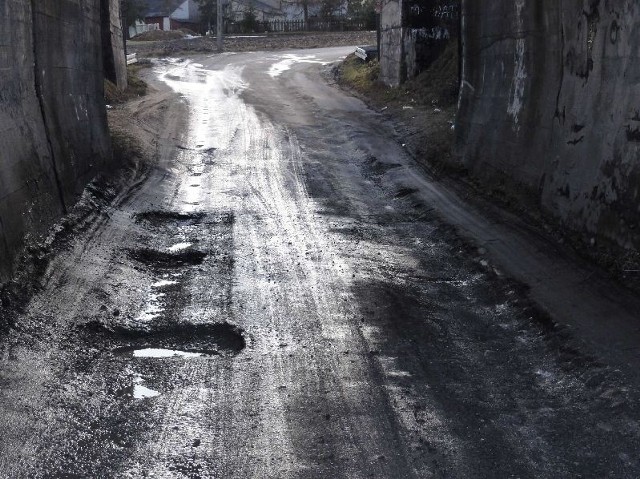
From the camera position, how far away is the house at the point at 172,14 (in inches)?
2997

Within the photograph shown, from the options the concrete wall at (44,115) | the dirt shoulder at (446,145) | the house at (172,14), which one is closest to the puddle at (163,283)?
the concrete wall at (44,115)

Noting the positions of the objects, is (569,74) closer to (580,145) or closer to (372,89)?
(580,145)

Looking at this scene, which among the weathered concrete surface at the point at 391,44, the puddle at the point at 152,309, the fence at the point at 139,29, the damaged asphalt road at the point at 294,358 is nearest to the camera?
the damaged asphalt road at the point at 294,358

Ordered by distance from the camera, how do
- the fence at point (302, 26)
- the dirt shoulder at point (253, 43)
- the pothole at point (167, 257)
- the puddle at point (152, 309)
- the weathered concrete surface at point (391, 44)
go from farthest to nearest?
the fence at point (302, 26) → the dirt shoulder at point (253, 43) → the weathered concrete surface at point (391, 44) → the pothole at point (167, 257) → the puddle at point (152, 309)

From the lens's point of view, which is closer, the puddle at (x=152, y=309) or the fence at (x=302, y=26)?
the puddle at (x=152, y=309)

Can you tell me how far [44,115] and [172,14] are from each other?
7346cm

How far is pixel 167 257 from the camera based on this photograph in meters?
8.13

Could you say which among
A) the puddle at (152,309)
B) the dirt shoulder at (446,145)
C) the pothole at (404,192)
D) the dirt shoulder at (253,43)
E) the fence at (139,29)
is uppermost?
the fence at (139,29)

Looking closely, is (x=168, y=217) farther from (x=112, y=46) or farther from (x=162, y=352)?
(x=112, y=46)

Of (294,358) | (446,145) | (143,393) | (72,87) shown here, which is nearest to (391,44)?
(446,145)

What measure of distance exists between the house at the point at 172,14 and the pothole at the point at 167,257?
233ft

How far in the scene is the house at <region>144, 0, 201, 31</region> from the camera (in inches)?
2997

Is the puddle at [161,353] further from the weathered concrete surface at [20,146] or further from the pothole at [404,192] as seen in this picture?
the pothole at [404,192]

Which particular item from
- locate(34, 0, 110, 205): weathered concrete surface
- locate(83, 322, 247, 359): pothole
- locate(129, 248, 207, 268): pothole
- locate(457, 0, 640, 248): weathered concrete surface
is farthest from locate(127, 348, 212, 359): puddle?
locate(457, 0, 640, 248): weathered concrete surface
